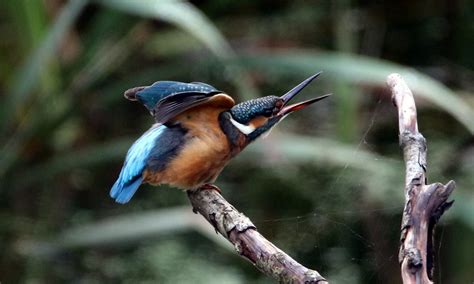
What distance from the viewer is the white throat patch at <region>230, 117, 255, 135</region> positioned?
1378 millimetres

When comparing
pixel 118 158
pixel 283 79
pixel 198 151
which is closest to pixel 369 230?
pixel 198 151

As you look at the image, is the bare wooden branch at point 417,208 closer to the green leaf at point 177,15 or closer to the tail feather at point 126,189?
the tail feather at point 126,189

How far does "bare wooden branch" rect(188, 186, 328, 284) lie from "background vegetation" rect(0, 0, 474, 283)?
0.84m

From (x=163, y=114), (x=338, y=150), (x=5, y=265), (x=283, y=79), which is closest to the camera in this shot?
(x=163, y=114)

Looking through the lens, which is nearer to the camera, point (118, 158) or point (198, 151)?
point (198, 151)

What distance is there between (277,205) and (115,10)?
26.2 inches

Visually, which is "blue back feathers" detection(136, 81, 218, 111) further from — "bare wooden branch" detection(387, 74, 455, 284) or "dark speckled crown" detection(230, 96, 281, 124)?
"bare wooden branch" detection(387, 74, 455, 284)

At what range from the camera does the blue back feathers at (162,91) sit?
131cm

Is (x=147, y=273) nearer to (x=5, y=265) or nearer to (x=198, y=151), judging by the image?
(x=5, y=265)

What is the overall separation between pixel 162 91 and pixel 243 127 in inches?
5.0

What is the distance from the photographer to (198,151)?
1.35m

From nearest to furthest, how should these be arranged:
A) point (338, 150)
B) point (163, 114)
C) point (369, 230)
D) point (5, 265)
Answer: point (369, 230), point (163, 114), point (338, 150), point (5, 265)

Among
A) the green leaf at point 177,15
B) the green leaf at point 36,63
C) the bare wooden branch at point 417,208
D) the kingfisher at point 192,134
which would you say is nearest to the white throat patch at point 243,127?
the kingfisher at point 192,134

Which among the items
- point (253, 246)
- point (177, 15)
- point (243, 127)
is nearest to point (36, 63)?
point (177, 15)
